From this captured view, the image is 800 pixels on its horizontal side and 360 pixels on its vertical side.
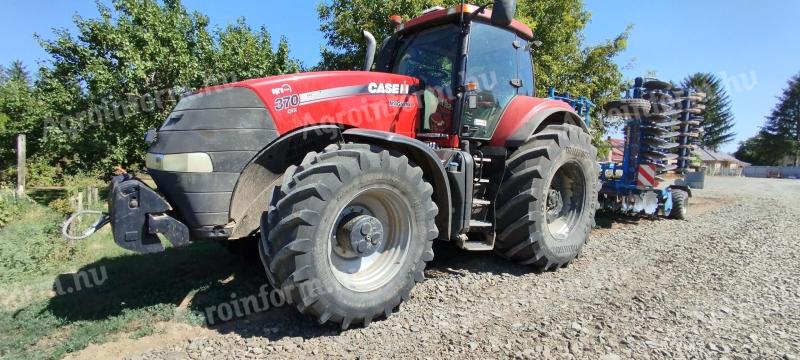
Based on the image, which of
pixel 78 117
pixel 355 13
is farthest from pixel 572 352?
pixel 78 117

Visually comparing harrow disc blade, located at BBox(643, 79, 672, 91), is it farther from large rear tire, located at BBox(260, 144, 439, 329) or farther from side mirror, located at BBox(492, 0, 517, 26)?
large rear tire, located at BBox(260, 144, 439, 329)

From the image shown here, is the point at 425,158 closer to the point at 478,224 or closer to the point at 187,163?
the point at 478,224

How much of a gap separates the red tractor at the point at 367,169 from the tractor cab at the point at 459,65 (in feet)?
0.05

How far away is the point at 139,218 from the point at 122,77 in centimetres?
869

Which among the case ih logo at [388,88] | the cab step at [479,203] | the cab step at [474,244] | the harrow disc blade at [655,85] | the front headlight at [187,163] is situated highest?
the harrow disc blade at [655,85]

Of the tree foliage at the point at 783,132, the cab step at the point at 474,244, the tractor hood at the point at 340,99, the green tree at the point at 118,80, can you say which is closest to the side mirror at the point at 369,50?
the tractor hood at the point at 340,99

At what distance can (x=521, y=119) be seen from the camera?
4.54 meters

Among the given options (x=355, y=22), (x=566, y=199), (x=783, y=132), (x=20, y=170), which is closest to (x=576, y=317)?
(x=566, y=199)

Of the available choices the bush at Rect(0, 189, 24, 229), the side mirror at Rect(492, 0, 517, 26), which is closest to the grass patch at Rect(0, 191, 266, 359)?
the bush at Rect(0, 189, 24, 229)

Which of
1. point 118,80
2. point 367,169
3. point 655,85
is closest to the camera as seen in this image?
point 367,169

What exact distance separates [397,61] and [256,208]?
7.64 feet

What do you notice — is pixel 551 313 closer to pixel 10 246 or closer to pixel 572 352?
pixel 572 352

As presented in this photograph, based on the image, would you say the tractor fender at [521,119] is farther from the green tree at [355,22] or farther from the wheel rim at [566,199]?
the green tree at [355,22]

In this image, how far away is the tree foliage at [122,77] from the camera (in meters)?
9.98
